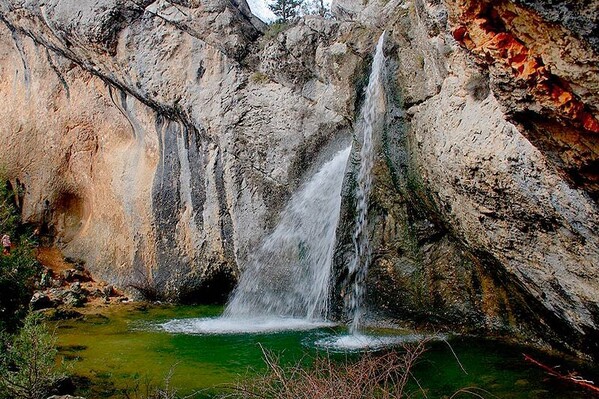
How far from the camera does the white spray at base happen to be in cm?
1196

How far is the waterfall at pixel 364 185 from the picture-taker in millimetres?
10695

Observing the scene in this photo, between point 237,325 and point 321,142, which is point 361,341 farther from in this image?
point 321,142

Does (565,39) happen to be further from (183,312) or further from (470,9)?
(183,312)

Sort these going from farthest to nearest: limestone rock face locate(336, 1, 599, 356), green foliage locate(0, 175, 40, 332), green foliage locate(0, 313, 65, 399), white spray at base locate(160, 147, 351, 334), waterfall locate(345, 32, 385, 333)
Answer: white spray at base locate(160, 147, 351, 334), waterfall locate(345, 32, 385, 333), green foliage locate(0, 175, 40, 332), green foliage locate(0, 313, 65, 399), limestone rock face locate(336, 1, 599, 356)

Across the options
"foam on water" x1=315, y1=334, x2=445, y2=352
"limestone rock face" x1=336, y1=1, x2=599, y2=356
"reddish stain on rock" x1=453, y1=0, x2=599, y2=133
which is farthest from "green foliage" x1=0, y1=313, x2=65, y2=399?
"reddish stain on rock" x1=453, y1=0, x2=599, y2=133

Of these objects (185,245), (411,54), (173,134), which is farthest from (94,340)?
(411,54)

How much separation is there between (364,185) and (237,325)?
3.56 meters

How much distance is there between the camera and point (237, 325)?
11.6 metres

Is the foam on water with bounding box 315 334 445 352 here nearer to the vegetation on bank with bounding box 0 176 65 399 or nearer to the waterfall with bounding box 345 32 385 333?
the waterfall with bounding box 345 32 385 333

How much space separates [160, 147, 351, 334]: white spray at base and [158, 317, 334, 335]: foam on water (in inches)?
0.7

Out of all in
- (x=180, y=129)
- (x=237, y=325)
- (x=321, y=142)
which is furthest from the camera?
(x=180, y=129)

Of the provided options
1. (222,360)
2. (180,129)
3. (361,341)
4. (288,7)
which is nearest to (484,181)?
(361,341)

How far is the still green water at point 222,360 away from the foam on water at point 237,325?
33 centimetres

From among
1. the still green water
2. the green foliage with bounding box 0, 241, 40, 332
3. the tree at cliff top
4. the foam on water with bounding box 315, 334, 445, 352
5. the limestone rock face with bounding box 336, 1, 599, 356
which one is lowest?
the still green water
